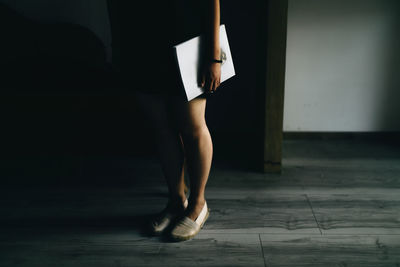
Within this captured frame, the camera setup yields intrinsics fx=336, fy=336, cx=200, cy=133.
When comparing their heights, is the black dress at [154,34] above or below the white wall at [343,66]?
above

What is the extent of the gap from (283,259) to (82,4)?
1.76 meters

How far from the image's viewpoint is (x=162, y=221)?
1.22 metres

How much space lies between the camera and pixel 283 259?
105 centimetres

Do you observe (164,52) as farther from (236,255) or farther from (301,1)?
(301,1)

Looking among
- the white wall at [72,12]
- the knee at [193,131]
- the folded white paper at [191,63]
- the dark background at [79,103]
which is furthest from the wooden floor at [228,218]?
the white wall at [72,12]

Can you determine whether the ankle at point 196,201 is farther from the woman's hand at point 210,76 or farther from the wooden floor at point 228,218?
the woman's hand at point 210,76

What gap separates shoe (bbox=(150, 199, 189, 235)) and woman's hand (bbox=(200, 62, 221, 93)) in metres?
0.49

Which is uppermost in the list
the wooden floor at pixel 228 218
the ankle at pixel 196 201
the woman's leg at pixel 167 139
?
the woman's leg at pixel 167 139

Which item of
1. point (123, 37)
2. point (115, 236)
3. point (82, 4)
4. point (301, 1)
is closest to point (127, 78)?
point (123, 37)

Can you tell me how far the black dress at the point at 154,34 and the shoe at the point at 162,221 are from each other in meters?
0.47

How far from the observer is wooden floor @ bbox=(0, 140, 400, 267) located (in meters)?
1.07

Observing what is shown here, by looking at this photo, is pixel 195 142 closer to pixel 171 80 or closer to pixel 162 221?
pixel 171 80

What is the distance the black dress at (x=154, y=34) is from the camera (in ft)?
3.20

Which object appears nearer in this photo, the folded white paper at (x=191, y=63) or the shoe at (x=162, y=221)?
the folded white paper at (x=191, y=63)
